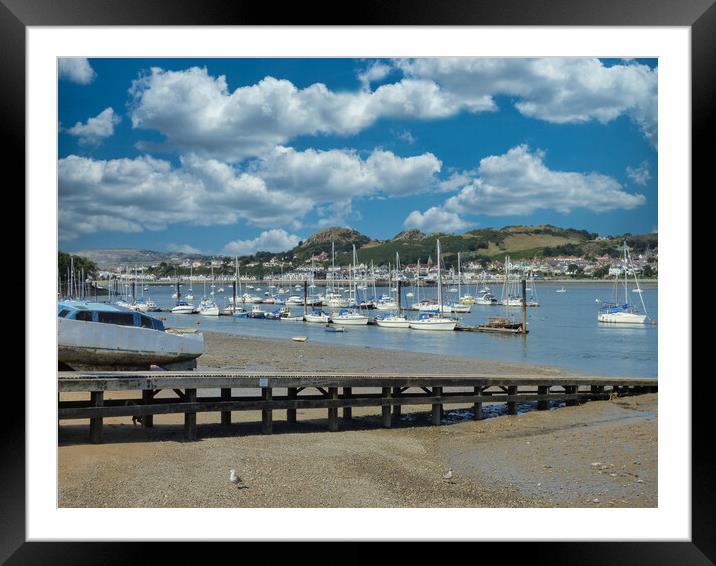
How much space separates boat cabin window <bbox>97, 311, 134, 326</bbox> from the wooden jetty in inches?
46.7

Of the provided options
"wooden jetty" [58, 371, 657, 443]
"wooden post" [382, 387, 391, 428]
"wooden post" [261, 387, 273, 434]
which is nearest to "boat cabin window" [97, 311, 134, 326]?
"wooden jetty" [58, 371, 657, 443]

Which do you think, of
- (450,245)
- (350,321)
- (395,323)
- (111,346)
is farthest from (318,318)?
(111,346)

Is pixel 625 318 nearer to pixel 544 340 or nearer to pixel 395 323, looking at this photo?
pixel 544 340

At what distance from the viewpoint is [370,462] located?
924 centimetres

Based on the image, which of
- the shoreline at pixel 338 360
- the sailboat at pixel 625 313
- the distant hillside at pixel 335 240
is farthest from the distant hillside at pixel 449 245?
the shoreline at pixel 338 360

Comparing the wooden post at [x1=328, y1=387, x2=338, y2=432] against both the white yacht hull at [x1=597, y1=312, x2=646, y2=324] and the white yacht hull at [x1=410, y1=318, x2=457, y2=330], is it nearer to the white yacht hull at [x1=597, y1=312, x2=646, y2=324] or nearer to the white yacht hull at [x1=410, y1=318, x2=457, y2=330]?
the white yacht hull at [x1=410, y1=318, x2=457, y2=330]

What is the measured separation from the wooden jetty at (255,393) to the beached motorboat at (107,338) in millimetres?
662
